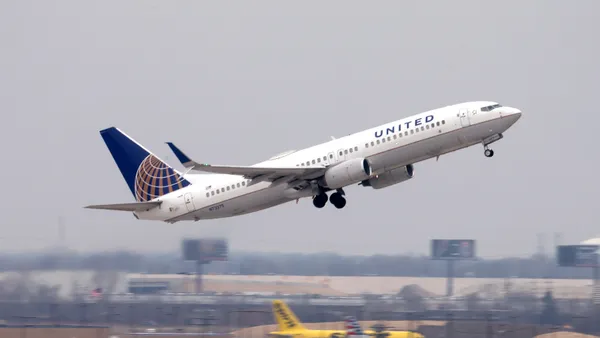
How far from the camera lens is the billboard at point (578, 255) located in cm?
7312

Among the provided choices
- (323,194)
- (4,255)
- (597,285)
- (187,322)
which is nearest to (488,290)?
(597,285)

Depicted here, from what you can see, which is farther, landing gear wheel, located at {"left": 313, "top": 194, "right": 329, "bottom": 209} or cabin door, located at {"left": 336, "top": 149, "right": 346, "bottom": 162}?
landing gear wheel, located at {"left": 313, "top": 194, "right": 329, "bottom": 209}

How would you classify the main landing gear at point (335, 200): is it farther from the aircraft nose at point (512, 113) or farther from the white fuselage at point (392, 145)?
the aircraft nose at point (512, 113)

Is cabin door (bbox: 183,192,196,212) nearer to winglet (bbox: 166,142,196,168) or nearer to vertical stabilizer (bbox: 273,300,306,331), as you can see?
winglet (bbox: 166,142,196,168)

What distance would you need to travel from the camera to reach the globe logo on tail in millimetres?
53562

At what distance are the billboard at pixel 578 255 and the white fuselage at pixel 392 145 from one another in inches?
1022

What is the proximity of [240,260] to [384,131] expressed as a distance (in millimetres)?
20874

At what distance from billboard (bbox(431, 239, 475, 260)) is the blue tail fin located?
28900 mm

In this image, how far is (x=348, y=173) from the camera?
1885 inches

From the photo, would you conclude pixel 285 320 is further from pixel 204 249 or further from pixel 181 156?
pixel 204 249

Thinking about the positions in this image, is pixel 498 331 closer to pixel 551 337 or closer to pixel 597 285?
pixel 551 337

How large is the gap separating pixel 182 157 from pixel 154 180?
9.33m

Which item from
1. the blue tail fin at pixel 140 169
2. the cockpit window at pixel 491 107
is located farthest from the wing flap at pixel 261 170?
the cockpit window at pixel 491 107

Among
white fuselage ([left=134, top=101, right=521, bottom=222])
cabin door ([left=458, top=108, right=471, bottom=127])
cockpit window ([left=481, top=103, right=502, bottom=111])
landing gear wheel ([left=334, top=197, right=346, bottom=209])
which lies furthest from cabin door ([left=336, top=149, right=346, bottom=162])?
cockpit window ([left=481, top=103, right=502, bottom=111])
